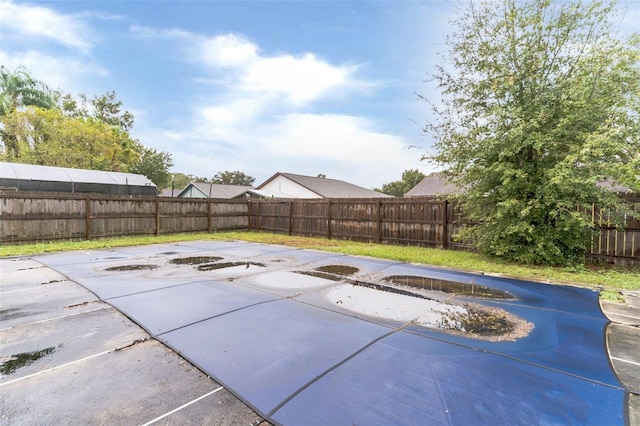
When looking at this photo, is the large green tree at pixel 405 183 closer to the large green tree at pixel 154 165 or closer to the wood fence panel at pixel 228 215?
the wood fence panel at pixel 228 215

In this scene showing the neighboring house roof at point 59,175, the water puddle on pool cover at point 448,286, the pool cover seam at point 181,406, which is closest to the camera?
the pool cover seam at point 181,406

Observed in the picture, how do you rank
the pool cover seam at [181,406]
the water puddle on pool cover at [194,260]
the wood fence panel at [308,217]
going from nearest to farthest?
1. the pool cover seam at [181,406]
2. the water puddle on pool cover at [194,260]
3. the wood fence panel at [308,217]

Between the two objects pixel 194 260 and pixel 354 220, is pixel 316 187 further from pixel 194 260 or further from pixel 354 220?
pixel 194 260

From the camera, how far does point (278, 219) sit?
13672 millimetres

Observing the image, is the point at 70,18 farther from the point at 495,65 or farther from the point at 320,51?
the point at 495,65

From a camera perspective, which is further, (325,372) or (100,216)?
(100,216)

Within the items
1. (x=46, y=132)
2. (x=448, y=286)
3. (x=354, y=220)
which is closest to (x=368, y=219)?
(x=354, y=220)

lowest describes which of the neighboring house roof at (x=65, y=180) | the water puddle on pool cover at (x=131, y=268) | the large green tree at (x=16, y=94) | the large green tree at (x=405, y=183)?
the water puddle on pool cover at (x=131, y=268)

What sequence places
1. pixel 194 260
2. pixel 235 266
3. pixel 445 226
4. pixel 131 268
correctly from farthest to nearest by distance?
Result: 1. pixel 445 226
2. pixel 194 260
3. pixel 235 266
4. pixel 131 268

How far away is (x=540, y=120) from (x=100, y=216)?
1352cm

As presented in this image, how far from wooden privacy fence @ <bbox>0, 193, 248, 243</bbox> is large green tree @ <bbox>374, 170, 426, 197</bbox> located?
2787 cm

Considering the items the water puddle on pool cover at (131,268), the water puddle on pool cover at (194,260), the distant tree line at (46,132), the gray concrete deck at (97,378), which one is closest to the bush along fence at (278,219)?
the water puddle on pool cover at (194,260)

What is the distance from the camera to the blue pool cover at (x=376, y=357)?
1823mm

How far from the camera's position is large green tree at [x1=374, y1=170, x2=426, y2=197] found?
121 ft
